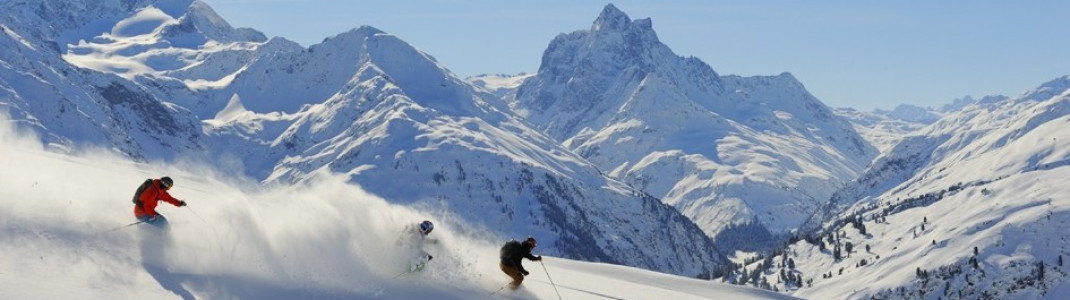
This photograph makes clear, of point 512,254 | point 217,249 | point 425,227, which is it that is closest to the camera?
point 217,249

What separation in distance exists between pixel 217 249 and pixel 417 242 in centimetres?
595

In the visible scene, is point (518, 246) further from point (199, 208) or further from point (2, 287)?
point (2, 287)

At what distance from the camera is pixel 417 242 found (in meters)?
31.9

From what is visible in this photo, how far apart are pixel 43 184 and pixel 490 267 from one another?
13678 millimetres

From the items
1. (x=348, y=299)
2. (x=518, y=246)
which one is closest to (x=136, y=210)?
(x=348, y=299)

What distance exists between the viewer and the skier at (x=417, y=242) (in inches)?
1241

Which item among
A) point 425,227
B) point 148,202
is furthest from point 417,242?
point 148,202

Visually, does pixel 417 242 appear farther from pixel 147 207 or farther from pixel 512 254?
pixel 147 207

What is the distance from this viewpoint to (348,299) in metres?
27.9

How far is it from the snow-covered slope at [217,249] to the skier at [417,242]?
0.68 feet

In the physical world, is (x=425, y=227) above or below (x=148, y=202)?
below

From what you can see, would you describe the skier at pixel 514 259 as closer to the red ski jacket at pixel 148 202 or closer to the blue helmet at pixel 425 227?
the blue helmet at pixel 425 227

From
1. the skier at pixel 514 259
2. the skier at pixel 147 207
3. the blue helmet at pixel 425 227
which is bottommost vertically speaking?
the skier at pixel 514 259

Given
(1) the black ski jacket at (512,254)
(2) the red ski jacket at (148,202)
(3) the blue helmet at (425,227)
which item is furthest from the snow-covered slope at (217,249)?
(1) the black ski jacket at (512,254)
